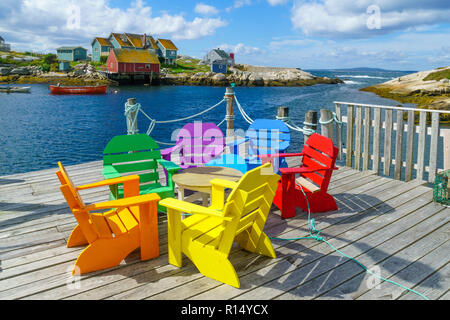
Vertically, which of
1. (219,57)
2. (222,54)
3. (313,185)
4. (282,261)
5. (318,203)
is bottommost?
(282,261)

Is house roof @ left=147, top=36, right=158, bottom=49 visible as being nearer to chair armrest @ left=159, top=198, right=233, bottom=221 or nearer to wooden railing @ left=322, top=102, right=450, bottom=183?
wooden railing @ left=322, top=102, right=450, bottom=183

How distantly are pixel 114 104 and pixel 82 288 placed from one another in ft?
141

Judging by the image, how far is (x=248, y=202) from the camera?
2.79m

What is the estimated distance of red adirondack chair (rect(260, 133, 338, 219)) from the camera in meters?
4.10

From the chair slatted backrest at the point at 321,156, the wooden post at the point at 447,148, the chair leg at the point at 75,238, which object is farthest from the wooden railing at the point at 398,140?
the chair leg at the point at 75,238

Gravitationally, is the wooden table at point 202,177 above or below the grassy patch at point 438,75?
below

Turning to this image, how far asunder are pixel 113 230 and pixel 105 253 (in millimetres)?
223

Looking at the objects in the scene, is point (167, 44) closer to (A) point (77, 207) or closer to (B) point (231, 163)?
(B) point (231, 163)

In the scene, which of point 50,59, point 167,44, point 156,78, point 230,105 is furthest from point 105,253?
point 50,59

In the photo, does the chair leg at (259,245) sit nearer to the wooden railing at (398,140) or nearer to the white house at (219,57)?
the wooden railing at (398,140)

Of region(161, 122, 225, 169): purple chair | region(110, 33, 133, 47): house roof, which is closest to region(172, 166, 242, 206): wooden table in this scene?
region(161, 122, 225, 169): purple chair

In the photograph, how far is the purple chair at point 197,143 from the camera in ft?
16.8

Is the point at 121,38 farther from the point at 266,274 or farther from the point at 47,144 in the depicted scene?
the point at 266,274

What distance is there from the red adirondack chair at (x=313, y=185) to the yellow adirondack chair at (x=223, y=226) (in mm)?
950
